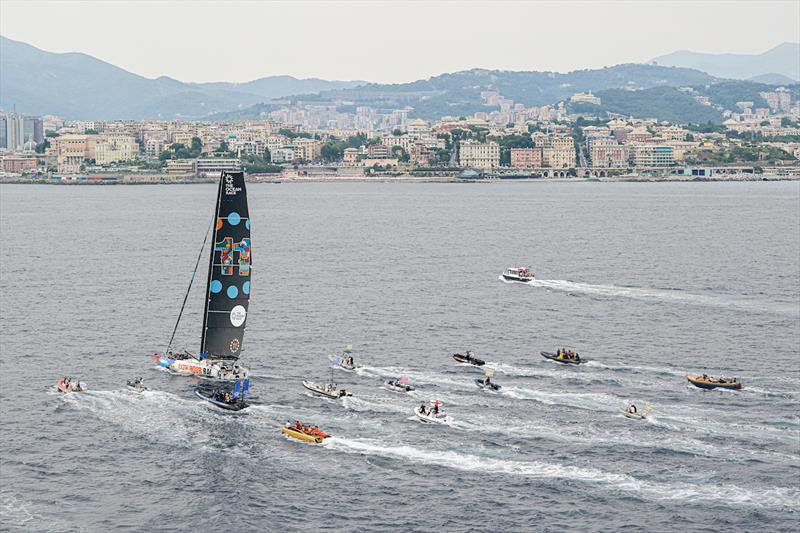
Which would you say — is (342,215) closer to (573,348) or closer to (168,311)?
(168,311)

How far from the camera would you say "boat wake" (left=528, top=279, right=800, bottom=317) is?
294ft

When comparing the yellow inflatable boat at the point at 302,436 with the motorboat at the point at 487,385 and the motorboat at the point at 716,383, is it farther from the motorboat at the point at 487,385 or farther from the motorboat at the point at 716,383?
the motorboat at the point at 716,383

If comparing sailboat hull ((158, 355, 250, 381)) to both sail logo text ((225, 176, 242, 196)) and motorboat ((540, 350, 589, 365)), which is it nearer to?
sail logo text ((225, 176, 242, 196))

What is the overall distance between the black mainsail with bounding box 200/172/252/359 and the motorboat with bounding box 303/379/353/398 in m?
7.23

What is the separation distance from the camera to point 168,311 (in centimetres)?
→ 8881

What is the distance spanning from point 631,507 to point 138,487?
778 inches

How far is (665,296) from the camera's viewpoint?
316 ft

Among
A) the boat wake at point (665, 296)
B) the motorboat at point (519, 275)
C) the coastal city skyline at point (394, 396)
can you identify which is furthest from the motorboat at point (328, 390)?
the motorboat at point (519, 275)

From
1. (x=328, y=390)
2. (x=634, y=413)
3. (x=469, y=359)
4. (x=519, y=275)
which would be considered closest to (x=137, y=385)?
(x=328, y=390)

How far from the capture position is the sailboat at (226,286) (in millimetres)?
66812

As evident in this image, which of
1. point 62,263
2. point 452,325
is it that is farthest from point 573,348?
point 62,263

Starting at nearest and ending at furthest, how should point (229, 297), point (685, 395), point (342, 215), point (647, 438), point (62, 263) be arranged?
1. point (647, 438)
2. point (685, 395)
3. point (229, 297)
4. point (62, 263)
5. point (342, 215)

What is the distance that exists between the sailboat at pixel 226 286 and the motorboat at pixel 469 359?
12400 millimetres

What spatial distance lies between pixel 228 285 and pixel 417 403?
1421 cm
